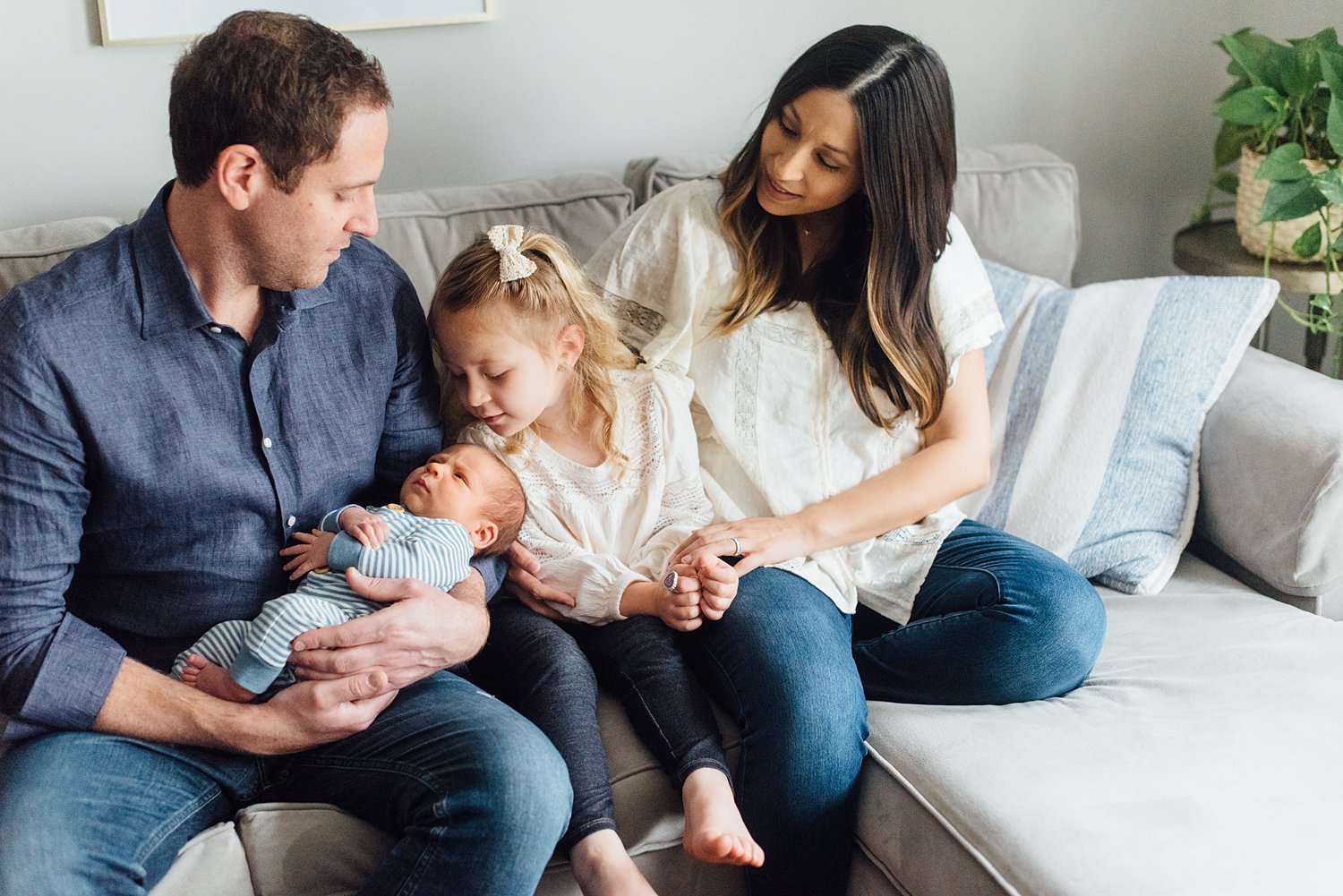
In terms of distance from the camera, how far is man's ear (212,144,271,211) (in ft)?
4.36

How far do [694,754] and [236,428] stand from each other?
68 centimetres

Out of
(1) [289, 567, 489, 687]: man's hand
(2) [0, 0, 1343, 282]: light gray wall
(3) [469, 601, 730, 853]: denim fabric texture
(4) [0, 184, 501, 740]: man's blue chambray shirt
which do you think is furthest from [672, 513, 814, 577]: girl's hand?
(2) [0, 0, 1343, 282]: light gray wall

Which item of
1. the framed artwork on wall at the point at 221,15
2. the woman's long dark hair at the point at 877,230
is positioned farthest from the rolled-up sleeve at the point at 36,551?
the woman's long dark hair at the point at 877,230

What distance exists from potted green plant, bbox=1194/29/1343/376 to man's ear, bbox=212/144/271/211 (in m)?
1.70

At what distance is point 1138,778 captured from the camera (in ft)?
4.71

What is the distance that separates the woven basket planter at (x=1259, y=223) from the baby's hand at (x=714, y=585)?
130 cm

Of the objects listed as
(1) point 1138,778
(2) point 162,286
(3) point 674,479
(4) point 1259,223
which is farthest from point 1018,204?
(2) point 162,286

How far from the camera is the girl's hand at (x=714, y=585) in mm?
1582

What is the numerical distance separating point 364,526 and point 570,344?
0.41m

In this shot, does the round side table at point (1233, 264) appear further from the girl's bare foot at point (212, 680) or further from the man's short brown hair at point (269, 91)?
the girl's bare foot at point (212, 680)

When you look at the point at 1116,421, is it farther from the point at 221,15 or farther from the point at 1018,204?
the point at 221,15

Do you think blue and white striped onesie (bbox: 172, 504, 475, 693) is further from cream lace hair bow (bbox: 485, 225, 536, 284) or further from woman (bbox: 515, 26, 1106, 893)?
cream lace hair bow (bbox: 485, 225, 536, 284)

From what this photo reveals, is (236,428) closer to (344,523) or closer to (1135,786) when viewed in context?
(344,523)

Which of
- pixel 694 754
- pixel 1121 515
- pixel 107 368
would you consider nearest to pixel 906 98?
pixel 1121 515
